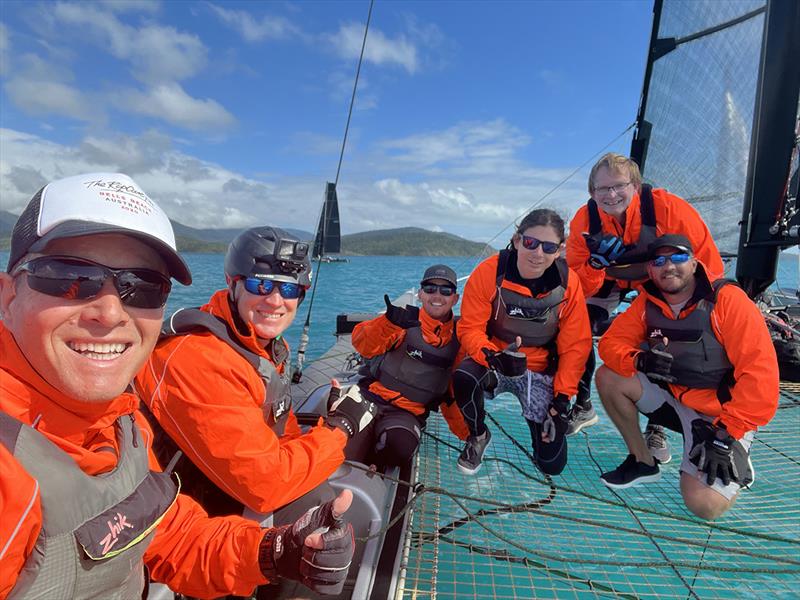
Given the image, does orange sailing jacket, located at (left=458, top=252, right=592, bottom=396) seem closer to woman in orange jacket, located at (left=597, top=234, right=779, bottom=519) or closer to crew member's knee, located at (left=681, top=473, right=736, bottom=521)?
woman in orange jacket, located at (left=597, top=234, right=779, bottom=519)

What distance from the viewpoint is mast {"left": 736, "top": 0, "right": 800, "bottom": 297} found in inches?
145

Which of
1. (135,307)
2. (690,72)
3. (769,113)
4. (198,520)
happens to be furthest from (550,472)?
(690,72)

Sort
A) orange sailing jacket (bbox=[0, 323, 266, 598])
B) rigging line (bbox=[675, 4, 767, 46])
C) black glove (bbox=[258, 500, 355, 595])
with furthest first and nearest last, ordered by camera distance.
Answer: rigging line (bbox=[675, 4, 767, 46]) → black glove (bbox=[258, 500, 355, 595]) → orange sailing jacket (bbox=[0, 323, 266, 598])

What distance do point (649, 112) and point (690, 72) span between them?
2.37ft

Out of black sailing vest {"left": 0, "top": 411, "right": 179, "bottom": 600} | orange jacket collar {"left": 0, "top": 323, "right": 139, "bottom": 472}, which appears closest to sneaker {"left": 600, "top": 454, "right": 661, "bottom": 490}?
black sailing vest {"left": 0, "top": 411, "right": 179, "bottom": 600}

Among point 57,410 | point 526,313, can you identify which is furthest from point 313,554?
point 526,313

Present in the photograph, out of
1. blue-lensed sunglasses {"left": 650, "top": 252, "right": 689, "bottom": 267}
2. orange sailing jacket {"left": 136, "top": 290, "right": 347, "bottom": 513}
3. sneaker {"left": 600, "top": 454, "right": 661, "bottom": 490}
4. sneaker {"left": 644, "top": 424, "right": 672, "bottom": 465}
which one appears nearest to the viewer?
orange sailing jacket {"left": 136, "top": 290, "right": 347, "bottom": 513}

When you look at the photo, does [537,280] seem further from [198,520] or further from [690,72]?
[690,72]

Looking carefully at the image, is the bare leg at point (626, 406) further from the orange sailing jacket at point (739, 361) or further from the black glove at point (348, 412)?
the black glove at point (348, 412)

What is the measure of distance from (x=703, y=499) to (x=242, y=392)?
2.75 metres

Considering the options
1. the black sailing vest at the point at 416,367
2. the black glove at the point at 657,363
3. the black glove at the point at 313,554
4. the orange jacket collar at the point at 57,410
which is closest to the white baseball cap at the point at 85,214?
the orange jacket collar at the point at 57,410

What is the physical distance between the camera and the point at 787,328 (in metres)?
4.01

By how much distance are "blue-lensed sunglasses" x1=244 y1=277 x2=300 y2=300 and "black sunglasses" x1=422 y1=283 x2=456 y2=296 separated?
119 centimetres

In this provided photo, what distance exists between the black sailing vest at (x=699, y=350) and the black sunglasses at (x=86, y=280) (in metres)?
2.74
